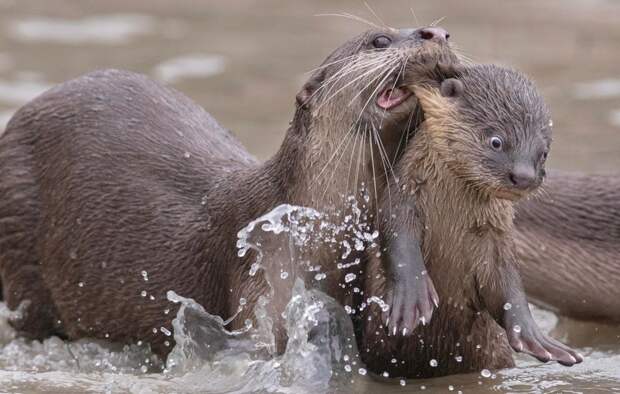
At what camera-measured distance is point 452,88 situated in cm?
429

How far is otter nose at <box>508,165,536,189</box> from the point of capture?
405 centimetres

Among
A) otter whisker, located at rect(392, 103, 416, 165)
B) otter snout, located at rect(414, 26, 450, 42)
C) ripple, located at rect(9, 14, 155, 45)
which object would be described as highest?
ripple, located at rect(9, 14, 155, 45)

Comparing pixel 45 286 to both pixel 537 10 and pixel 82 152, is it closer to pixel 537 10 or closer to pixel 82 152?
pixel 82 152

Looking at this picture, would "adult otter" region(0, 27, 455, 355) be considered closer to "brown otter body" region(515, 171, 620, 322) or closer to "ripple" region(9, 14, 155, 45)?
"brown otter body" region(515, 171, 620, 322)

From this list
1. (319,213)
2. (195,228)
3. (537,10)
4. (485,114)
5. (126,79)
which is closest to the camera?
(485,114)

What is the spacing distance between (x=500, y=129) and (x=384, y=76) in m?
0.37

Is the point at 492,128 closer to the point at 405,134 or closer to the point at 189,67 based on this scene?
the point at 405,134

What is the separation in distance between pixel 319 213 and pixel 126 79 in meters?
1.09

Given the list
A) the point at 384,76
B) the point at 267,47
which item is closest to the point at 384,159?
the point at 384,76

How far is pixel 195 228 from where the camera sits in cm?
486

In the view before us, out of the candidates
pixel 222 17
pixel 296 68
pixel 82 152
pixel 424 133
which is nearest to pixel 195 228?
Answer: pixel 82 152

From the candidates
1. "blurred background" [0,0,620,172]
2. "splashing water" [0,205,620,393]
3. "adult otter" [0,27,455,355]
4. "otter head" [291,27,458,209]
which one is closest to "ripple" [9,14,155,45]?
"blurred background" [0,0,620,172]

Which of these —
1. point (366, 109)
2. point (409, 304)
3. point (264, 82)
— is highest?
point (264, 82)

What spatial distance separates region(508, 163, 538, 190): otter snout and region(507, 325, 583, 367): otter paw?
0.41 metres
